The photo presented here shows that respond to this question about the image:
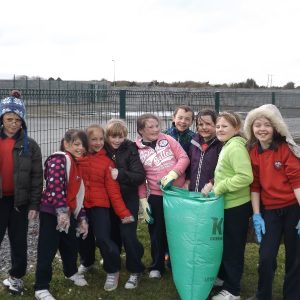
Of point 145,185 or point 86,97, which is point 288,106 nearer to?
point 86,97

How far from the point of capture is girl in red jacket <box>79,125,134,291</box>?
4.32 metres

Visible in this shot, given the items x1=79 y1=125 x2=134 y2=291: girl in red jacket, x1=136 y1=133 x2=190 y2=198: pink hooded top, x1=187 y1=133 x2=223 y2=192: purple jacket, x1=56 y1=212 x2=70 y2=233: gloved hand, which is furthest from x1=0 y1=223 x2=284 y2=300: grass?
x1=187 y1=133 x2=223 y2=192: purple jacket

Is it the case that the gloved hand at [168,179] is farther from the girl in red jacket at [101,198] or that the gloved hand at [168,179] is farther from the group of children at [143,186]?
the girl in red jacket at [101,198]

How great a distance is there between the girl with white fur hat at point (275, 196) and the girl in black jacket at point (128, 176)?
1.10 metres

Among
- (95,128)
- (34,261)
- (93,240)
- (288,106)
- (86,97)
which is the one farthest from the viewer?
(288,106)

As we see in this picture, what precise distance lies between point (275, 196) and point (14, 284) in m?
2.39

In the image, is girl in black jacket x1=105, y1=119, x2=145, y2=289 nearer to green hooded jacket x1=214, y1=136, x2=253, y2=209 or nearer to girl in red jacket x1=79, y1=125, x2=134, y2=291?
girl in red jacket x1=79, y1=125, x2=134, y2=291

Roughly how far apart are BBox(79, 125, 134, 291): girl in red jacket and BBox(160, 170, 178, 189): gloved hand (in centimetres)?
42

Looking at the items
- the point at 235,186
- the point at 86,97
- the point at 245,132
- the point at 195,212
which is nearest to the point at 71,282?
the point at 195,212

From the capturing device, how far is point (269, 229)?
389cm

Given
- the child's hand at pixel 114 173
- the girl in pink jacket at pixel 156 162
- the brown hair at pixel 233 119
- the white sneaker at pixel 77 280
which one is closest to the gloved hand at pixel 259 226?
the brown hair at pixel 233 119

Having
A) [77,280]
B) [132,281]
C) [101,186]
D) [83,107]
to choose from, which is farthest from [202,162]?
[83,107]

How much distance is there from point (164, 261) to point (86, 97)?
4.00 meters

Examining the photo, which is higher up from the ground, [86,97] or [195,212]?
[86,97]
